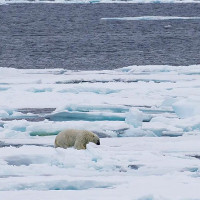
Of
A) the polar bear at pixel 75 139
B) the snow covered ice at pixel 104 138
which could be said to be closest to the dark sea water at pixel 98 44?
the snow covered ice at pixel 104 138

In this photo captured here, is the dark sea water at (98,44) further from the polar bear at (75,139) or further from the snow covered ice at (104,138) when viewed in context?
the polar bear at (75,139)

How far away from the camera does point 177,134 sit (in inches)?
381

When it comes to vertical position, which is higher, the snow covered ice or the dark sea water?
the dark sea water

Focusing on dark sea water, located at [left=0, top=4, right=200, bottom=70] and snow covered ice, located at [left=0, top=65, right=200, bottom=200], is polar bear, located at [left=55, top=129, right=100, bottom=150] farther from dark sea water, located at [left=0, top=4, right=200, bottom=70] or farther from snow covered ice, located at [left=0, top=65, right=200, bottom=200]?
dark sea water, located at [left=0, top=4, right=200, bottom=70]

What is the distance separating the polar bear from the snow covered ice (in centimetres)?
12

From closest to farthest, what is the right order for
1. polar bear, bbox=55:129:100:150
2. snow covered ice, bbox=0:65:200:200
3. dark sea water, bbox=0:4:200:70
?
snow covered ice, bbox=0:65:200:200 < polar bear, bbox=55:129:100:150 < dark sea water, bbox=0:4:200:70

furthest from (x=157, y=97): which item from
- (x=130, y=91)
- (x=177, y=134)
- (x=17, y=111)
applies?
(x=177, y=134)

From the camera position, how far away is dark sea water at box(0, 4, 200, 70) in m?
21.4

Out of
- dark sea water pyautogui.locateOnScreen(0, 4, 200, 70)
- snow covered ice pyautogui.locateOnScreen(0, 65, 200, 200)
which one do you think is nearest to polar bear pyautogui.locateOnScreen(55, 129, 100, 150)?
snow covered ice pyautogui.locateOnScreen(0, 65, 200, 200)

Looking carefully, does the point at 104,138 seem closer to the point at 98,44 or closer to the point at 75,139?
the point at 75,139

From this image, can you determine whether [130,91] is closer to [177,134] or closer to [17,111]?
[17,111]

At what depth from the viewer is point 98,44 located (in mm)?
27375

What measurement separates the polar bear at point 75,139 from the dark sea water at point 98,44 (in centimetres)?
1082

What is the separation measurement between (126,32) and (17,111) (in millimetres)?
22182
